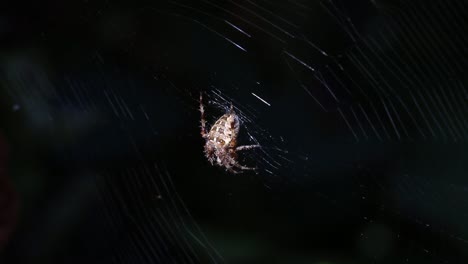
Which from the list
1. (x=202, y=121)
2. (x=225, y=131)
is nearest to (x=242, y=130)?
(x=225, y=131)

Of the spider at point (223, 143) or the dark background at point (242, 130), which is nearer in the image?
the dark background at point (242, 130)

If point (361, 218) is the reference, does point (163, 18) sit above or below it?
above

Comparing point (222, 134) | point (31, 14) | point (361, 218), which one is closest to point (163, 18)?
point (222, 134)

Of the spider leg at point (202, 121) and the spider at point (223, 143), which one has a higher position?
the spider leg at point (202, 121)

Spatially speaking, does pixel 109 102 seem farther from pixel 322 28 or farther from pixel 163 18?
pixel 322 28
